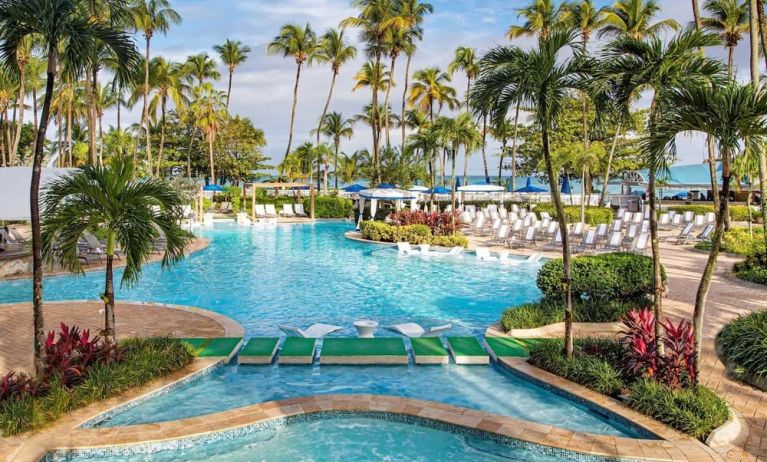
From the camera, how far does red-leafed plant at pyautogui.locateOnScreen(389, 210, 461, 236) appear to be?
2305cm

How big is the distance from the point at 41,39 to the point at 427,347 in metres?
6.57

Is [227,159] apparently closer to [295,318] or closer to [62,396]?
[295,318]

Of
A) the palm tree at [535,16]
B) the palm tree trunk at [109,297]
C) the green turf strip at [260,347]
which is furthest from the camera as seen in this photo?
the palm tree at [535,16]

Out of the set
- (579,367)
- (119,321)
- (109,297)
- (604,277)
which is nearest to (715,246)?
(579,367)

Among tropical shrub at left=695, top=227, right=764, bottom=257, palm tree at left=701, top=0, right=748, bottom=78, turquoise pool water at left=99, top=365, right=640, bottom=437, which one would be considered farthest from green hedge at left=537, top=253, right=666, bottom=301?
palm tree at left=701, top=0, right=748, bottom=78

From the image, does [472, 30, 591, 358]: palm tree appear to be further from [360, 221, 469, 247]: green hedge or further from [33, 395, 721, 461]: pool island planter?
[360, 221, 469, 247]: green hedge

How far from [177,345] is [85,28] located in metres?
4.35

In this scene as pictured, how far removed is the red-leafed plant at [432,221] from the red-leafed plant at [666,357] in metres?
15.7

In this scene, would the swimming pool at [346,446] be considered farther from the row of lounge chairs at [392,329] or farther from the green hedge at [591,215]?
the green hedge at [591,215]

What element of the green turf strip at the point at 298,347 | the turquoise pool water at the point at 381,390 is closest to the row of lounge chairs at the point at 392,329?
the green turf strip at the point at 298,347

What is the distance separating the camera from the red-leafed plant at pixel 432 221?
23.0m

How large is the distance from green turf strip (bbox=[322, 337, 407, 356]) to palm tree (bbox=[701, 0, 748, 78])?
20263 millimetres

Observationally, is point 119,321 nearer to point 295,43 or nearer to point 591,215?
point 591,215

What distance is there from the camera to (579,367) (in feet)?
23.6
